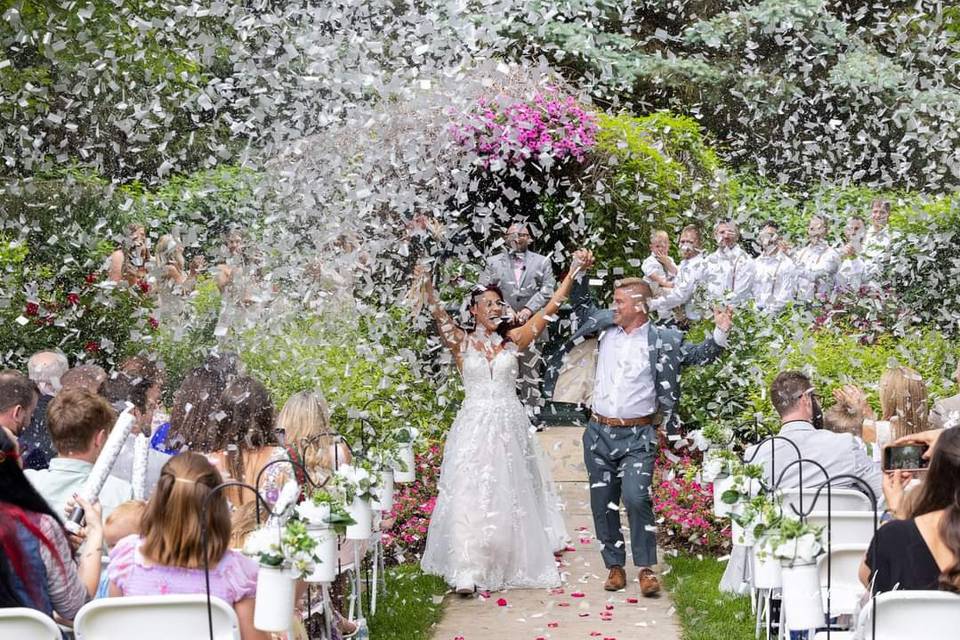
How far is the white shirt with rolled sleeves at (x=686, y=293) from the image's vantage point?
9.30m

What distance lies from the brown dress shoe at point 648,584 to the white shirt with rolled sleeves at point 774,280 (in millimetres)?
3813

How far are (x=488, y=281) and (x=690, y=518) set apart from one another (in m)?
2.70

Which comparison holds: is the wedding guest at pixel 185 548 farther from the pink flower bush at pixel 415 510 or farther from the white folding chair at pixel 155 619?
the pink flower bush at pixel 415 510

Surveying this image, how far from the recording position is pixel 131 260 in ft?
33.3

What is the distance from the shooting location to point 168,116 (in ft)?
37.0

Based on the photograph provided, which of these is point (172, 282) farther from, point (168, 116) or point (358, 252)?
point (168, 116)

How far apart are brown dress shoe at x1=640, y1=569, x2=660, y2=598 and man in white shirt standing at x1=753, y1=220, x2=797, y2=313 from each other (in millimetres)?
3620

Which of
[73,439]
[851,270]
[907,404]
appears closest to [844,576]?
[907,404]

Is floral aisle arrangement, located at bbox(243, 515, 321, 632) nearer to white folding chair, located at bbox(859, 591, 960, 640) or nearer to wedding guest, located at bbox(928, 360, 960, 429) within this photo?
white folding chair, located at bbox(859, 591, 960, 640)

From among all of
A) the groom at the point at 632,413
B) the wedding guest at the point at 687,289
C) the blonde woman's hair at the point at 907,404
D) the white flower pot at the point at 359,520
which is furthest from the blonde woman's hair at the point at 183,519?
the wedding guest at the point at 687,289

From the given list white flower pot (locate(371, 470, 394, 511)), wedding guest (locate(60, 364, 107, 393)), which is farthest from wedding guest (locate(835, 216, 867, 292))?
wedding guest (locate(60, 364, 107, 393))

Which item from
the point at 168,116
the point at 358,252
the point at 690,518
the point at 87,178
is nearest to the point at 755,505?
the point at 690,518

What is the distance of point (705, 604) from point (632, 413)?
3.29 ft
